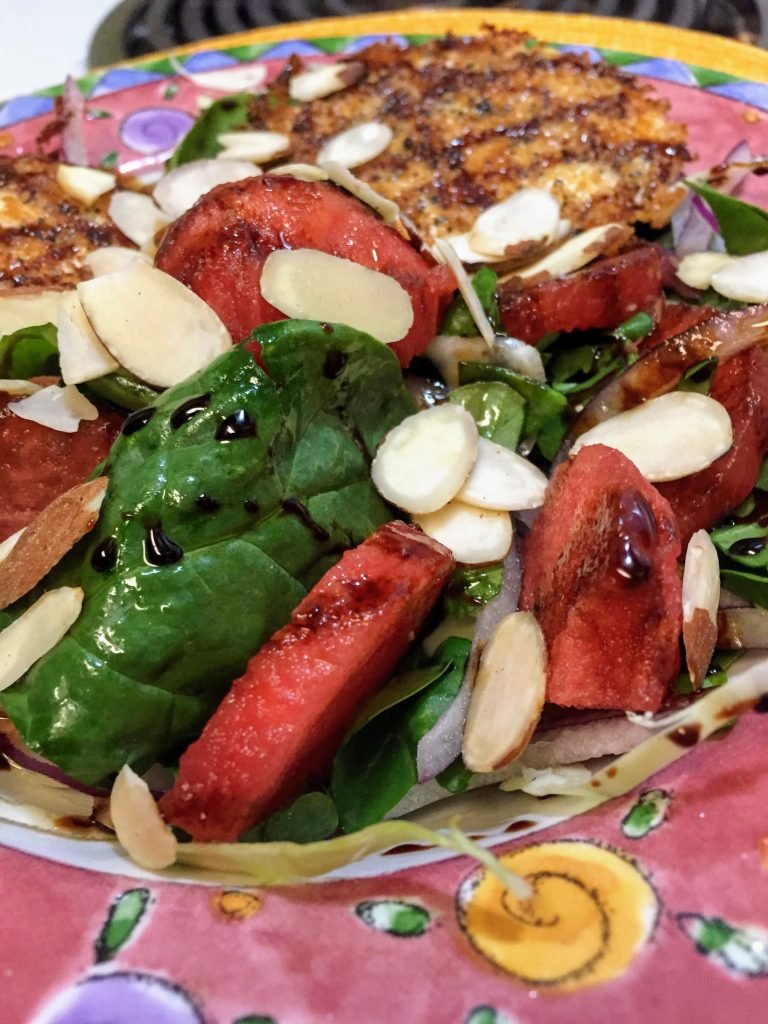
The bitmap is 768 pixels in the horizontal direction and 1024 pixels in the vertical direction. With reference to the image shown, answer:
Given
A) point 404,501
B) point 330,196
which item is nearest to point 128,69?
point 330,196

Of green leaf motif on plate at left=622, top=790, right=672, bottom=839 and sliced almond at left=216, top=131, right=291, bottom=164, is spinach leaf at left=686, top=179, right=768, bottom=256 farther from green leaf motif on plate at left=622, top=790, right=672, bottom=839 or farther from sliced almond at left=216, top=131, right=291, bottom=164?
green leaf motif on plate at left=622, top=790, right=672, bottom=839

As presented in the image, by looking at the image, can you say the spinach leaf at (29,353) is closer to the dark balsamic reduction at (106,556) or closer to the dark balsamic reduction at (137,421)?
the dark balsamic reduction at (137,421)

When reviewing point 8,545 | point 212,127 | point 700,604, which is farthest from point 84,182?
point 700,604

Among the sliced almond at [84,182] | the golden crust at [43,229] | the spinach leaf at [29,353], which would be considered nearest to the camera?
Answer: the spinach leaf at [29,353]

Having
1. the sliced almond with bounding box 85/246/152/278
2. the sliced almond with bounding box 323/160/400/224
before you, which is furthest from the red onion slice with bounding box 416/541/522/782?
the sliced almond with bounding box 85/246/152/278

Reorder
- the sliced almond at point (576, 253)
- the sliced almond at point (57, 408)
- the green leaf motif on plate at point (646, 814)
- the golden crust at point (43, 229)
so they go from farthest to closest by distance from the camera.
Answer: the golden crust at point (43, 229), the sliced almond at point (576, 253), the sliced almond at point (57, 408), the green leaf motif on plate at point (646, 814)

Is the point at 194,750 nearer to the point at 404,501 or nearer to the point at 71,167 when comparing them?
the point at 404,501

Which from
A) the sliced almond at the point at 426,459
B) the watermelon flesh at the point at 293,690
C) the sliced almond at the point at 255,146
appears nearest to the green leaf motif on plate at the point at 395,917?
the watermelon flesh at the point at 293,690
